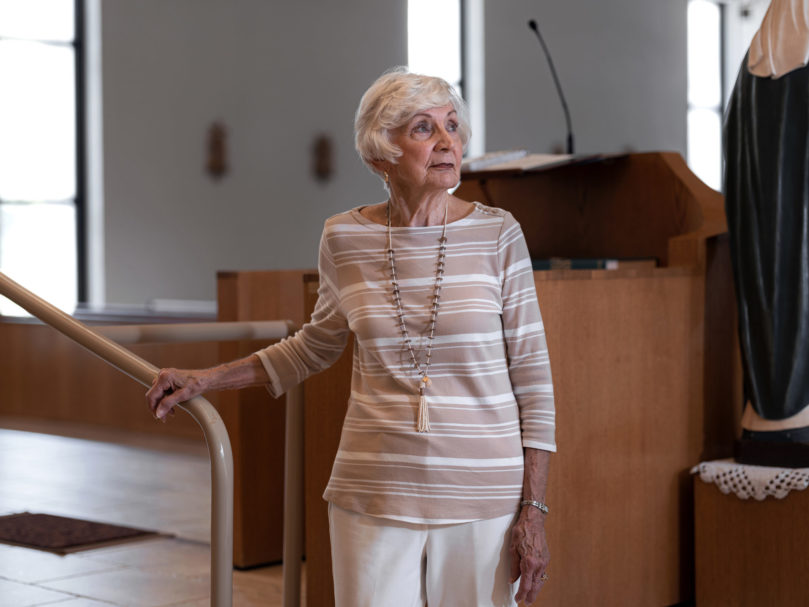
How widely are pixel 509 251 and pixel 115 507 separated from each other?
3437mm

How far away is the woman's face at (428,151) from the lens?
174 centimetres

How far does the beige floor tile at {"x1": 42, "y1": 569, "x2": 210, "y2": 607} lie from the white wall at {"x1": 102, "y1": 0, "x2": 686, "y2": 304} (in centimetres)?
571

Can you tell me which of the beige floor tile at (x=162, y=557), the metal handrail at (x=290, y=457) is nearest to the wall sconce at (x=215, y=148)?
the beige floor tile at (x=162, y=557)

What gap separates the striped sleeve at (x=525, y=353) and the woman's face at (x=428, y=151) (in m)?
0.13

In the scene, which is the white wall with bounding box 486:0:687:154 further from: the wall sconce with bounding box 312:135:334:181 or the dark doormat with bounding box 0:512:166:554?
the dark doormat with bounding box 0:512:166:554

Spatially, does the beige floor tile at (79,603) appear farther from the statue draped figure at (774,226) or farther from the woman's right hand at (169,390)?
the statue draped figure at (774,226)

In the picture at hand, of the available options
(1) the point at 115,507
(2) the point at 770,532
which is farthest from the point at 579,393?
(1) the point at 115,507

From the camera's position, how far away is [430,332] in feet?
5.56

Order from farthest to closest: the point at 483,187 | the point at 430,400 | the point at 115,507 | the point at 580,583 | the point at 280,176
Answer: the point at 280,176, the point at 115,507, the point at 483,187, the point at 580,583, the point at 430,400

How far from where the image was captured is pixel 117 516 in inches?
180

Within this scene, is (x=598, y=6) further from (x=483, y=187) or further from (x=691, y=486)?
(x=691, y=486)

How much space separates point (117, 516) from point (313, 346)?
2915 mm

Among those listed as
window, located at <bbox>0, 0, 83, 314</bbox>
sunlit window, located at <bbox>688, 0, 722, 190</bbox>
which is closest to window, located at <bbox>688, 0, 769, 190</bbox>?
sunlit window, located at <bbox>688, 0, 722, 190</bbox>

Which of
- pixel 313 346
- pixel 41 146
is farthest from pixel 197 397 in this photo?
pixel 41 146
